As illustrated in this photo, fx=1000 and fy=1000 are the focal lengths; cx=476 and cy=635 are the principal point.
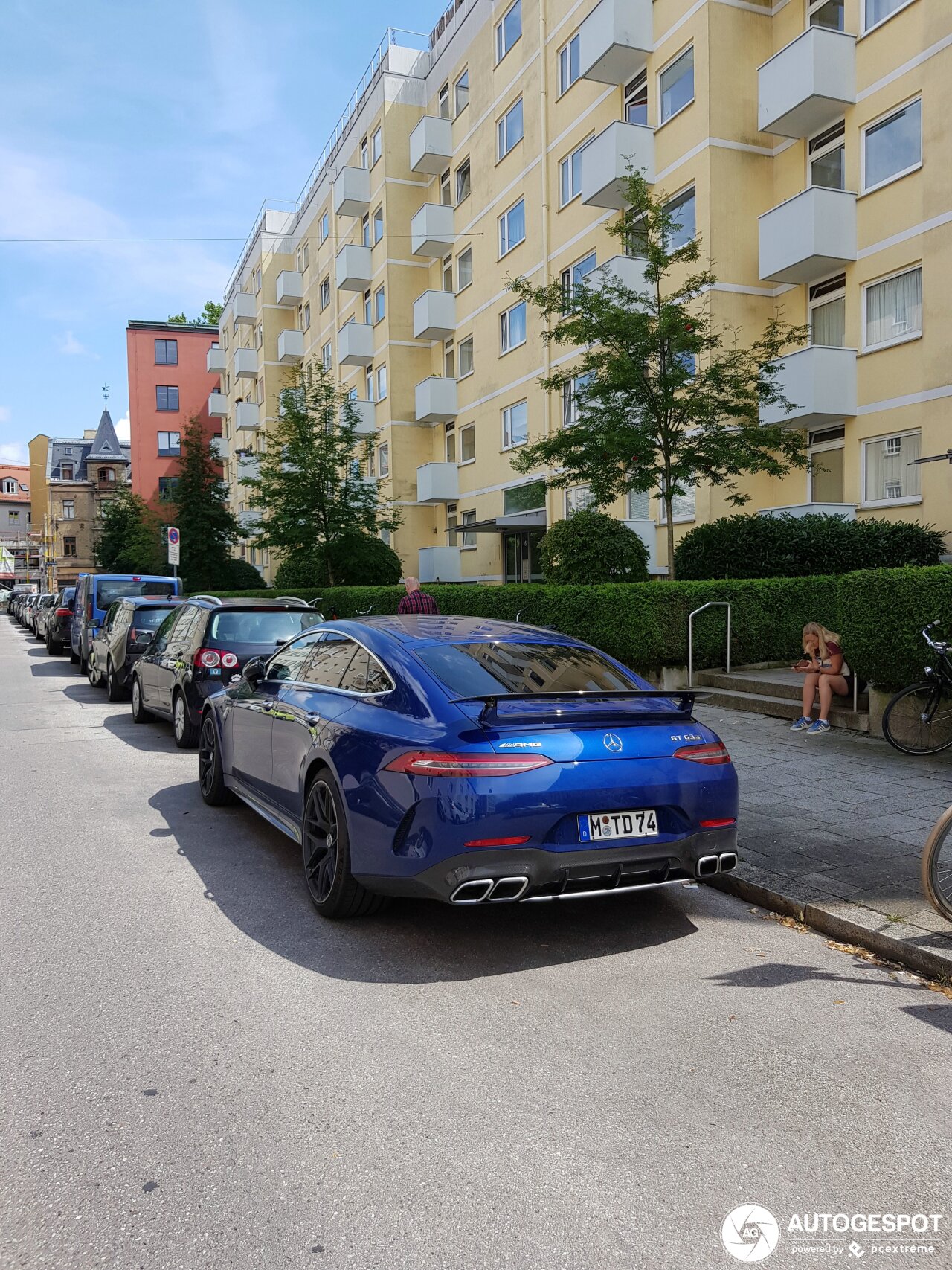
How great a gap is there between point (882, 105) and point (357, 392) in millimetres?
25007

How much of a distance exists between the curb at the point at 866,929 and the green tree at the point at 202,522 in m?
30.2

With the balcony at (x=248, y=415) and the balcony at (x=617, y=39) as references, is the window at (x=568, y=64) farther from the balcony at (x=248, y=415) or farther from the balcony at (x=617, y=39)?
the balcony at (x=248, y=415)

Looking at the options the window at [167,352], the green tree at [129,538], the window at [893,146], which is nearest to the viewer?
the window at [893,146]

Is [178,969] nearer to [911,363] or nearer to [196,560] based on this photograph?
[911,363]

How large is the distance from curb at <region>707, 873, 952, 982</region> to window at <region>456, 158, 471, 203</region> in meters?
30.6

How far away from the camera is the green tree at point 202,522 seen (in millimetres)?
34125

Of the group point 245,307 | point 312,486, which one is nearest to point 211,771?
point 312,486

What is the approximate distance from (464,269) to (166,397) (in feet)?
146

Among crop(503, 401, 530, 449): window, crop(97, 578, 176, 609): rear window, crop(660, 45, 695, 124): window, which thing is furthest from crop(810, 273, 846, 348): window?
crop(97, 578, 176, 609): rear window

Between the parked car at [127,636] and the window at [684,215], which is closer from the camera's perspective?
the parked car at [127,636]

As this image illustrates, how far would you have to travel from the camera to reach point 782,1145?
9.43 feet

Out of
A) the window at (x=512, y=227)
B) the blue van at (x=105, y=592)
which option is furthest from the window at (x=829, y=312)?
the blue van at (x=105, y=592)

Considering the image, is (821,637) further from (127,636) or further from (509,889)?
(127,636)

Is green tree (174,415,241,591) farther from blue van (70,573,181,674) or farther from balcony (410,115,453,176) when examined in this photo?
blue van (70,573,181,674)
